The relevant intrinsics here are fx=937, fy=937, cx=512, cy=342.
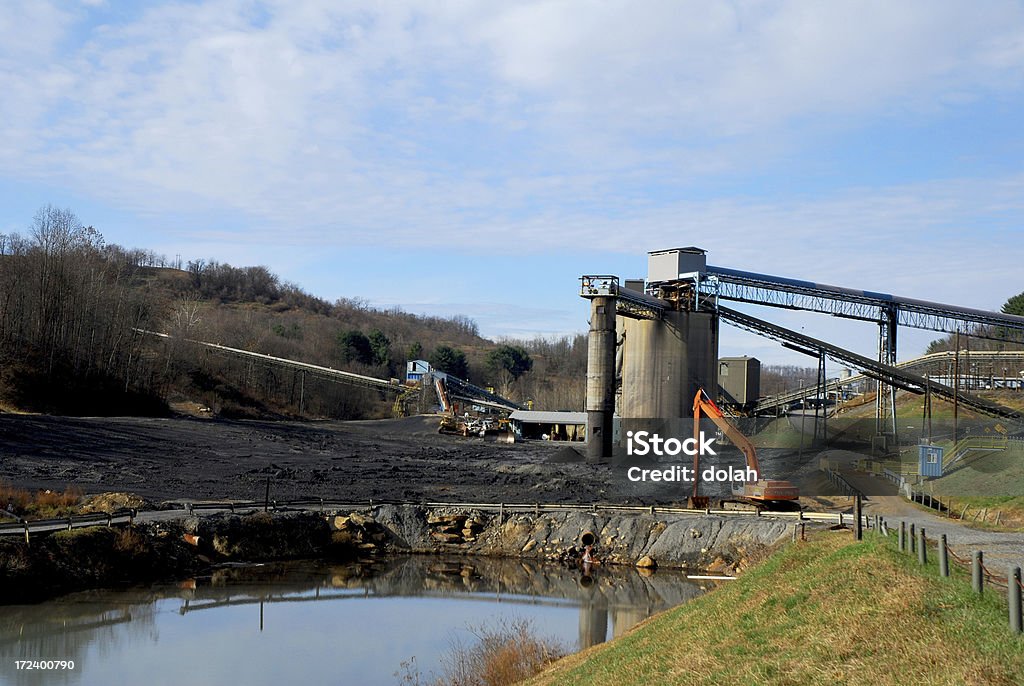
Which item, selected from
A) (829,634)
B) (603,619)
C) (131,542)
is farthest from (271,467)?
(829,634)

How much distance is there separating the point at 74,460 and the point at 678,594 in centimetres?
3443

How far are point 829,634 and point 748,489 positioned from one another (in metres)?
26.2

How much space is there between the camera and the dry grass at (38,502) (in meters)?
35.1

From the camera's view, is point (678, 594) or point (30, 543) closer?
point (30, 543)

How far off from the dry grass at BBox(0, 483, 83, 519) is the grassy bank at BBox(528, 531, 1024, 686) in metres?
23.1

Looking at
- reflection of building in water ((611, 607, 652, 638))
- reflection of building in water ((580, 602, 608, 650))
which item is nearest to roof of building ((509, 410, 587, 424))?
reflection of building in water ((580, 602, 608, 650))

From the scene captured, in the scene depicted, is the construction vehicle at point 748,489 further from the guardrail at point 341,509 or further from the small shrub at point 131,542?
the small shrub at point 131,542

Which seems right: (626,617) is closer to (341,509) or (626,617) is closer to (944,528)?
(944,528)

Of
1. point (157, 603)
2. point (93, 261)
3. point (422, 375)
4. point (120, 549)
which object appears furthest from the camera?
point (422, 375)

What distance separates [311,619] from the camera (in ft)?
95.6

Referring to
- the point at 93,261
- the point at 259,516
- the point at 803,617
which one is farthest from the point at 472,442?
the point at 803,617

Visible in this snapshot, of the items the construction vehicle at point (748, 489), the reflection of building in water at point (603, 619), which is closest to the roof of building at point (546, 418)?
the construction vehicle at point (748, 489)

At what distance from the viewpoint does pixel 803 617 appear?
16.1m

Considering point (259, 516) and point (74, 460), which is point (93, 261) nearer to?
point (74, 460)
